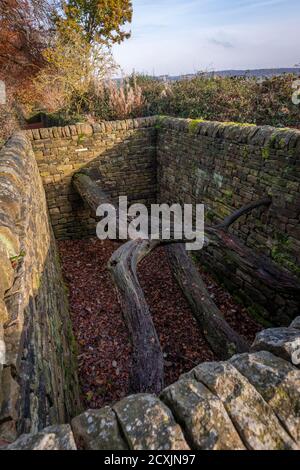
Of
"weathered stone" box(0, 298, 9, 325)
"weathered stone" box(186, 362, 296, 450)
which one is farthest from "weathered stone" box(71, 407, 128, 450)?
"weathered stone" box(0, 298, 9, 325)

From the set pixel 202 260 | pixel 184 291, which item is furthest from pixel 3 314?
pixel 202 260

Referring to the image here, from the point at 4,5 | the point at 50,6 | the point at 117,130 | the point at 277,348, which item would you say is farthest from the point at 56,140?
the point at 50,6

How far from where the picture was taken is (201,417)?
99 cm

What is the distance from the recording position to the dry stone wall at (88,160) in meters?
7.45

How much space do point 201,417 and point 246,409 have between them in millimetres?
182

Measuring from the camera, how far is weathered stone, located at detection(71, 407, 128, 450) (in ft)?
3.12

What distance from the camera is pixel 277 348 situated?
4.60 ft

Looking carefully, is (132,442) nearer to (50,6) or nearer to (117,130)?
(117,130)

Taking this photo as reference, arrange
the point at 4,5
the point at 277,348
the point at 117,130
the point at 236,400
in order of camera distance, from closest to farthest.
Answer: the point at 236,400 → the point at 277,348 → the point at 117,130 → the point at 4,5

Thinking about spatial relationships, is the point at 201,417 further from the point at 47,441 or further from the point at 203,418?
the point at 47,441

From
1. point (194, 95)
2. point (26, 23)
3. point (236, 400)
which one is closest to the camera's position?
point (236, 400)

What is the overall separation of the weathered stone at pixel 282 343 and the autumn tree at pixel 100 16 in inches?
647

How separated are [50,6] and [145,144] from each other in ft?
37.6

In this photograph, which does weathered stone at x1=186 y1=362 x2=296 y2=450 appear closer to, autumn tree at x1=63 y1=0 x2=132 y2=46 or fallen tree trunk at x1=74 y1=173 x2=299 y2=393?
fallen tree trunk at x1=74 y1=173 x2=299 y2=393
